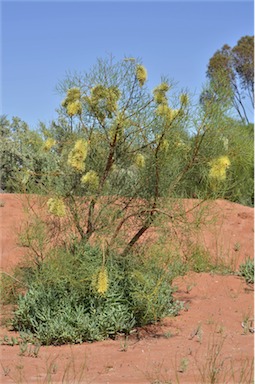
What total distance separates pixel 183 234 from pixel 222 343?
4.57ft

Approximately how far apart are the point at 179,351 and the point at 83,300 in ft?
4.29

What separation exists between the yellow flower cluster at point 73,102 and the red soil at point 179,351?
5.41 feet

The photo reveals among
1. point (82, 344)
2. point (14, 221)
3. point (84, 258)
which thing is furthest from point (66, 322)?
point (14, 221)

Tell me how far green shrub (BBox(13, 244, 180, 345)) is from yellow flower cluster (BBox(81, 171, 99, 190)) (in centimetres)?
70

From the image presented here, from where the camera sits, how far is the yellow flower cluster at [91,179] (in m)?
6.82

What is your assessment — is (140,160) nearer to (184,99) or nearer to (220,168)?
(184,99)

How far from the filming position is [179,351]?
6.08 meters

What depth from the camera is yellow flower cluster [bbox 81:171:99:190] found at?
682 centimetres

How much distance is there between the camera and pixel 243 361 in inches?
216

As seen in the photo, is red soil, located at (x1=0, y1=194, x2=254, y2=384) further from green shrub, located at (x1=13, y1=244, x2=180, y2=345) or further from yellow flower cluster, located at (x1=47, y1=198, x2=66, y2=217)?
yellow flower cluster, located at (x1=47, y1=198, x2=66, y2=217)

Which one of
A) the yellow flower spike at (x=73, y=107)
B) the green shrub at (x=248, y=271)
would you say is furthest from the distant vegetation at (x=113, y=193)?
the green shrub at (x=248, y=271)

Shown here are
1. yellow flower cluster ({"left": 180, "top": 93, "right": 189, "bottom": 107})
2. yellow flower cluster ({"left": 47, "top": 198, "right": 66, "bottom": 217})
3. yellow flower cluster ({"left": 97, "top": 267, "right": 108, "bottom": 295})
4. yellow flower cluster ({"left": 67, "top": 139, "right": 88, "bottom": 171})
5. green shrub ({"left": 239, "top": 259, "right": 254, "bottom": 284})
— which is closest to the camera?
yellow flower cluster ({"left": 97, "top": 267, "right": 108, "bottom": 295})

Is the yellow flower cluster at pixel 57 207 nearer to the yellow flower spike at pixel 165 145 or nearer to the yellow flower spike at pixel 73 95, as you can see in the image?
the yellow flower spike at pixel 73 95

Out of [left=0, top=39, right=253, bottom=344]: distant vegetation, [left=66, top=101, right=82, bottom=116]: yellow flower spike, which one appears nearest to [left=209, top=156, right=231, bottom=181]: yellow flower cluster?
[left=0, top=39, right=253, bottom=344]: distant vegetation
